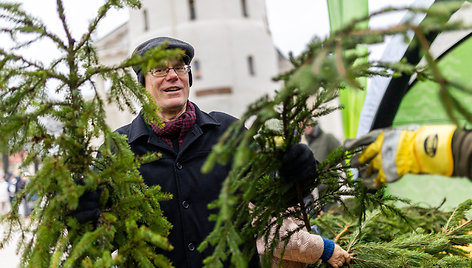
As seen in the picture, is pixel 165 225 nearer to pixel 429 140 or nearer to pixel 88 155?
pixel 88 155

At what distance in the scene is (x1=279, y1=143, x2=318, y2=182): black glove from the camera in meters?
1.58

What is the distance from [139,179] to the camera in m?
1.61

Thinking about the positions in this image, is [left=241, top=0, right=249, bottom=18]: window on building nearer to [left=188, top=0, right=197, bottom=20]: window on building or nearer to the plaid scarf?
[left=188, top=0, right=197, bottom=20]: window on building

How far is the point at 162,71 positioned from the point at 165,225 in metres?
0.91

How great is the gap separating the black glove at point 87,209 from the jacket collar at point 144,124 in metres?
0.69

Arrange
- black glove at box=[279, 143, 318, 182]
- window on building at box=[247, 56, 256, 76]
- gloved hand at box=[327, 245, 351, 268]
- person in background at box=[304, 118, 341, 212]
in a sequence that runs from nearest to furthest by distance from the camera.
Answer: black glove at box=[279, 143, 318, 182], gloved hand at box=[327, 245, 351, 268], person in background at box=[304, 118, 341, 212], window on building at box=[247, 56, 256, 76]

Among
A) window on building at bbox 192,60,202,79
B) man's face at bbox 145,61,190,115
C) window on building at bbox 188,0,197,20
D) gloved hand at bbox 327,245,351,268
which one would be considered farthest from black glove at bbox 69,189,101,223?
window on building at bbox 188,0,197,20

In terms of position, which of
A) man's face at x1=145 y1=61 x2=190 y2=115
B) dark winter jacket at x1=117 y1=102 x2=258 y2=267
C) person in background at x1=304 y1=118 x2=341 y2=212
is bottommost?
Result: person in background at x1=304 y1=118 x2=341 y2=212

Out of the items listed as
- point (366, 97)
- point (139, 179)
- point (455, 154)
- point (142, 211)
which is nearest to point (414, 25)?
point (455, 154)

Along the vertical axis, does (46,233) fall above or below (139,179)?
below

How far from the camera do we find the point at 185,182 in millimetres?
2160

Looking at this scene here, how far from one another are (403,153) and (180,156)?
1.05 meters

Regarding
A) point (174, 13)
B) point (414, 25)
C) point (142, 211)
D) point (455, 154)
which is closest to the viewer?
point (414, 25)

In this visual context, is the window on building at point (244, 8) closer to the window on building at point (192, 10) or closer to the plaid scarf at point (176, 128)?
the window on building at point (192, 10)
